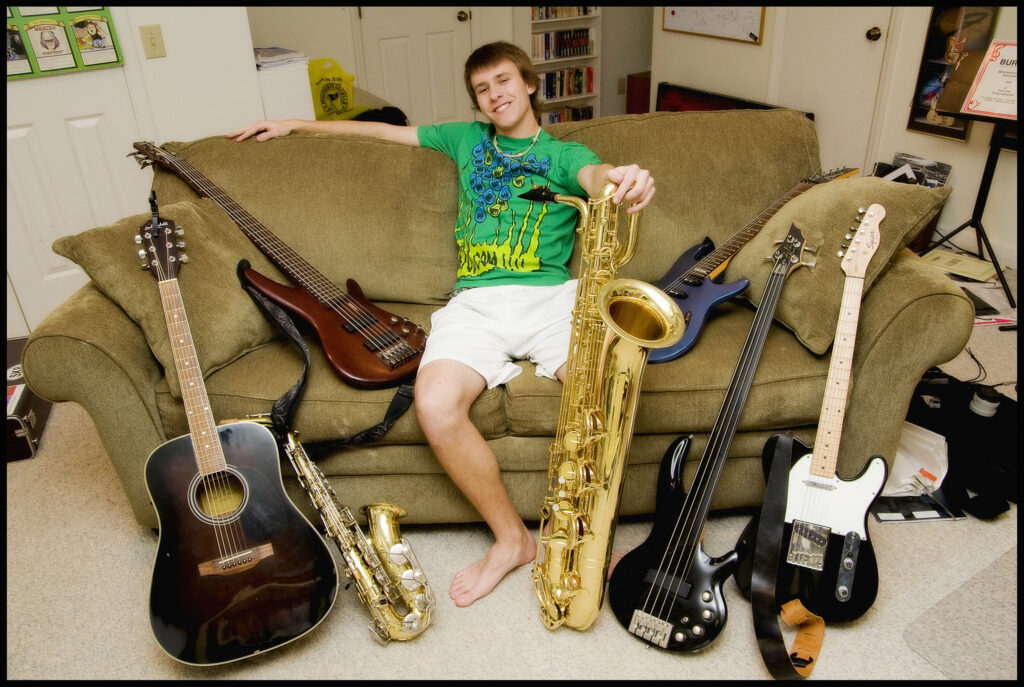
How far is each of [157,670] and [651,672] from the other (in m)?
1.09

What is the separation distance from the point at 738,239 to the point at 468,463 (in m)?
1.00

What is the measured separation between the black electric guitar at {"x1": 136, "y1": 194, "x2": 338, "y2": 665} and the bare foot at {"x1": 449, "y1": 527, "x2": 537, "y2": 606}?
31 centimetres

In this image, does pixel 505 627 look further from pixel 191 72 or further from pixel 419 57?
pixel 419 57

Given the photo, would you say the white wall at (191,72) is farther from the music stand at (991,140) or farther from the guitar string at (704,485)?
the music stand at (991,140)

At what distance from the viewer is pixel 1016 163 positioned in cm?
316

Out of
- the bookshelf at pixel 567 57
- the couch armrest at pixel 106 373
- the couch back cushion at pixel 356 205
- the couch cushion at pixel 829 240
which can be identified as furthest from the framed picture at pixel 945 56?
the couch armrest at pixel 106 373

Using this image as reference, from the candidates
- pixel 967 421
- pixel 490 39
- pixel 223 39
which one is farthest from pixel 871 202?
pixel 490 39

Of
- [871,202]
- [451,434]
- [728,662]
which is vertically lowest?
[728,662]

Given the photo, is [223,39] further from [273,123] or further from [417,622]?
[417,622]

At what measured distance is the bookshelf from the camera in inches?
195

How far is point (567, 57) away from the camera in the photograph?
5.10 m

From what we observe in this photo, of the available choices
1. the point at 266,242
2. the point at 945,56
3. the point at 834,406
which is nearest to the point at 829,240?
the point at 834,406

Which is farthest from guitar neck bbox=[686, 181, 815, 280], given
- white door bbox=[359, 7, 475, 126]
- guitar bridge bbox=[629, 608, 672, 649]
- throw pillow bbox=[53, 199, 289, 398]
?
white door bbox=[359, 7, 475, 126]

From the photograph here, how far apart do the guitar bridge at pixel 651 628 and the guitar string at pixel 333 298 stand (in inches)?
32.4
